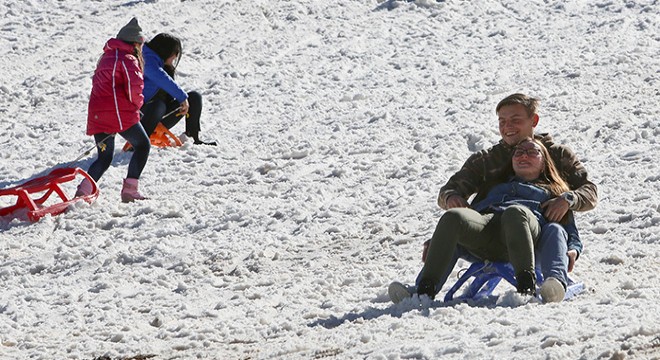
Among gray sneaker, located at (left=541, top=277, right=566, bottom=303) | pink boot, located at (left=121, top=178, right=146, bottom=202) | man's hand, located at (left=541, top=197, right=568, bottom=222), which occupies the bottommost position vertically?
pink boot, located at (left=121, top=178, right=146, bottom=202)

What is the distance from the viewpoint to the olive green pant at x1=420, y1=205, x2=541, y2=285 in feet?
18.9

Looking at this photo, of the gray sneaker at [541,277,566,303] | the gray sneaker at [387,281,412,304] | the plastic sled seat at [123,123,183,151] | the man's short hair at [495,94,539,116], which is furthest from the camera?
the plastic sled seat at [123,123,183,151]

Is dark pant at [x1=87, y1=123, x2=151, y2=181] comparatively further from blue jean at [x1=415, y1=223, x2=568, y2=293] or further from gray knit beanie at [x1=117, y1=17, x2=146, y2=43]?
blue jean at [x1=415, y1=223, x2=568, y2=293]

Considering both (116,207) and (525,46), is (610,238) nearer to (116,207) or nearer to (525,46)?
(116,207)

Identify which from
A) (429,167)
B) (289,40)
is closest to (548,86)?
(429,167)

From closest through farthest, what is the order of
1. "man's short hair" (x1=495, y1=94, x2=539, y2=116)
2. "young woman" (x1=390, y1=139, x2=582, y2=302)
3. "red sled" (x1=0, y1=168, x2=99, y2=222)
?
"young woman" (x1=390, y1=139, x2=582, y2=302) → "man's short hair" (x1=495, y1=94, x2=539, y2=116) → "red sled" (x1=0, y1=168, x2=99, y2=222)

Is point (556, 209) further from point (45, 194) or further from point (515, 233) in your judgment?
point (45, 194)

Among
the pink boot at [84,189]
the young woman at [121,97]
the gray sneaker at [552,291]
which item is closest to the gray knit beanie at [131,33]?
the young woman at [121,97]

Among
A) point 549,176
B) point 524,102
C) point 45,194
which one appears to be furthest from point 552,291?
point 45,194

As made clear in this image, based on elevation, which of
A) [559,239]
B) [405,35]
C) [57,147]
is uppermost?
[559,239]

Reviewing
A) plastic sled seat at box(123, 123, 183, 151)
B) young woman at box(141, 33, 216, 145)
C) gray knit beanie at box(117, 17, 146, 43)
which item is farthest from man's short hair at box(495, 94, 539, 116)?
plastic sled seat at box(123, 123, 183, 151)

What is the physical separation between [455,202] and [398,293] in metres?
0.61

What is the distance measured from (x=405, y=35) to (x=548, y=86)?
264 centimetres

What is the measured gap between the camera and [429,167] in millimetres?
9242
